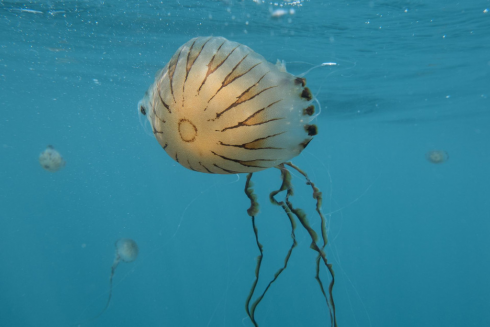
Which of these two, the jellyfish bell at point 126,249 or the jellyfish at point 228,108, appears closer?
the jellyfish at point 228,108

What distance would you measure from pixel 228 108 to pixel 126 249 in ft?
28.1

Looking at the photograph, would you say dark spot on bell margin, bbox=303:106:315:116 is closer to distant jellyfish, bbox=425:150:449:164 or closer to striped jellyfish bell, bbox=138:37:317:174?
striped jellyfish bell, bbox=138:37:317:174

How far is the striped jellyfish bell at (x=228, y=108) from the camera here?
59.7 inches

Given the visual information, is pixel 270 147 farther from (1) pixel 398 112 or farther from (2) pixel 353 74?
(1) pixel 398 112

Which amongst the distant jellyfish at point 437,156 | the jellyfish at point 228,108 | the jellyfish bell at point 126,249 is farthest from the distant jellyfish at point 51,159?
the distant jellyfish at point 437,156

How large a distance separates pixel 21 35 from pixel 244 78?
8.50 m

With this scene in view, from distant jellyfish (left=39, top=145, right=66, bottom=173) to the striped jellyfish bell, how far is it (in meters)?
8.47

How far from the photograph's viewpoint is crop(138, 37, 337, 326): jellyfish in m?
1.52

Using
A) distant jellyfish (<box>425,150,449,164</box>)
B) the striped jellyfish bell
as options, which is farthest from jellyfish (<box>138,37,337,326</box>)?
distant jellyfish (<box>425,150,449,164</box>)

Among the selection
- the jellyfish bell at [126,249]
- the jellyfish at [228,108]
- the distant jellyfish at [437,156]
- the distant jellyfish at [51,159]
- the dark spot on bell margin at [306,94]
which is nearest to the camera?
the jellyfish at [228,108]

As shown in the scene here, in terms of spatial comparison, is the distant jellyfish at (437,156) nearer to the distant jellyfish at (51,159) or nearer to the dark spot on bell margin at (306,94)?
the distant jellyfish at (51,159)

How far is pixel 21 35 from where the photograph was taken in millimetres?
8086

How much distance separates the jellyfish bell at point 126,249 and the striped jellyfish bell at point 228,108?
25.8 ft

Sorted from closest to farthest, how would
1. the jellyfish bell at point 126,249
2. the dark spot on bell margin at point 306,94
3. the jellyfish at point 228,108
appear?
the jellyfish at point 228,108 → the dark spot on bell margin at point 306,94 → the jellyfish bell at point 126,249
